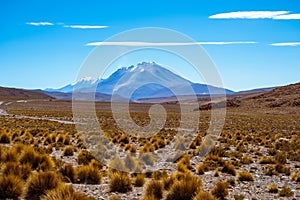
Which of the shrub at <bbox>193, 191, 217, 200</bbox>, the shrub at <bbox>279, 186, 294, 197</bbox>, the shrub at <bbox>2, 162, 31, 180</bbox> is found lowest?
the shrub at <bbox>279, 186, 294, 197</bbox>

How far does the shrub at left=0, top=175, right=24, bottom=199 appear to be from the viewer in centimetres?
738

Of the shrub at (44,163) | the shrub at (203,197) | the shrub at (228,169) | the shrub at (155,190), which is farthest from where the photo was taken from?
the shrub at (228,169)

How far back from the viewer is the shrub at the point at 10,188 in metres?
7.38

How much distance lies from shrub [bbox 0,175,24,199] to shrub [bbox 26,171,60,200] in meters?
0.25

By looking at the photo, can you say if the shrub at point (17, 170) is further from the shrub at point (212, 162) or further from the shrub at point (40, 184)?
the shrub at point (212, 162)

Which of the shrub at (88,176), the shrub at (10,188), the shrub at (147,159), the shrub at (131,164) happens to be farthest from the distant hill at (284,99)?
the shrub at (10,188)

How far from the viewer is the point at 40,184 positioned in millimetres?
7957

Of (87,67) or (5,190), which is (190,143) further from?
(5,190)

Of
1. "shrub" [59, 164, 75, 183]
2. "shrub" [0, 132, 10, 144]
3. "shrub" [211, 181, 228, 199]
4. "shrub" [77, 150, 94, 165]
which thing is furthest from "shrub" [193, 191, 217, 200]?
"shrub" [0, 132, 10, 144]

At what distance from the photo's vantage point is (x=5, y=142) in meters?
17.7

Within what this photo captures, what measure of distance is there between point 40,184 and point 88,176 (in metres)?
2.07

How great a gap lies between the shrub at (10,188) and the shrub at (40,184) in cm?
25

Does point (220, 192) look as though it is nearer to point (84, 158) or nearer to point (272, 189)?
point (272, 189)

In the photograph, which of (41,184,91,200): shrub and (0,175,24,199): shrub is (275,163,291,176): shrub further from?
(0,175,24,199): shrub
